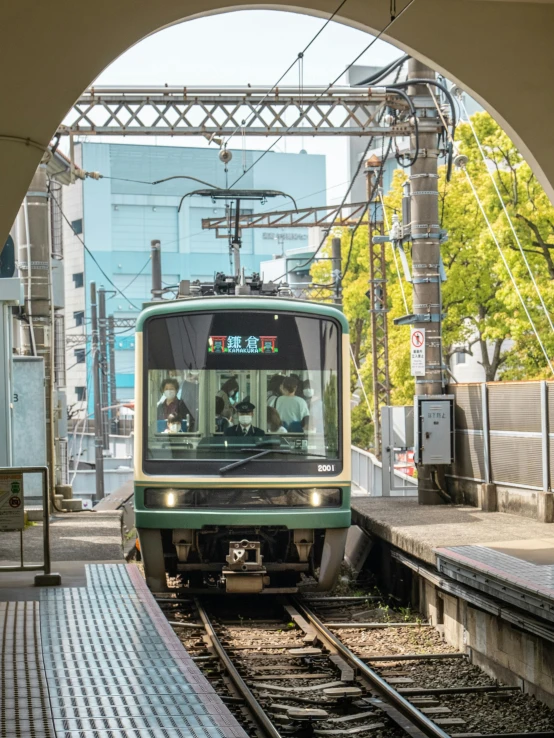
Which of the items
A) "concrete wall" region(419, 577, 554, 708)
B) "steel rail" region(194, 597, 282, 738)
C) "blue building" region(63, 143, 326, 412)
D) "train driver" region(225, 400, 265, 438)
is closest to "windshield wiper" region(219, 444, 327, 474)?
"train driver" region(225, 400, 265, 438)

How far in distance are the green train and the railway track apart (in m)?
0.56

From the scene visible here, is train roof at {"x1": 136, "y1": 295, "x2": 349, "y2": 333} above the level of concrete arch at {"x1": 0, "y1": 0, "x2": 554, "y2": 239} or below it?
below

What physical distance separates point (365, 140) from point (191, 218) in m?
12.3

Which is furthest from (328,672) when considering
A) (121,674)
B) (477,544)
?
(121,674)

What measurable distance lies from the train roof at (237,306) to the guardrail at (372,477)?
686cm

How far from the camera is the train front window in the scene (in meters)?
11.5

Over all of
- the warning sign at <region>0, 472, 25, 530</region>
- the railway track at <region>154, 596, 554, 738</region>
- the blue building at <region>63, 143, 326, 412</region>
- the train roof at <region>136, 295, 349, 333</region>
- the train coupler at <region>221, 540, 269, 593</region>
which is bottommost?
the railway track at <region>154, 596, 554, 738</region>

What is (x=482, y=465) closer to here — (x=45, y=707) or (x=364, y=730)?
(x=364, y=730)

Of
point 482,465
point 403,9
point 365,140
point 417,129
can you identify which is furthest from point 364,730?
point 365,140

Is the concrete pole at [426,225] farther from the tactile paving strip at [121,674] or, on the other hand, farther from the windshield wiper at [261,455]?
the tactile paving strip at [121,674]

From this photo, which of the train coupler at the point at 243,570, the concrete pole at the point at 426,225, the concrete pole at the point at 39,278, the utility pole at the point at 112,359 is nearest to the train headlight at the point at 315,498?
the train coupler at the point at 243,570

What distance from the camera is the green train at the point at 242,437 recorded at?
11.4 m

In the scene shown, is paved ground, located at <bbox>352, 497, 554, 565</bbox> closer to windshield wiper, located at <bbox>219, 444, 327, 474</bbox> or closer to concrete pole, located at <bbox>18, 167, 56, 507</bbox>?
windshield wiper, located at <bbox>219, 444, 327, 474</bbox>

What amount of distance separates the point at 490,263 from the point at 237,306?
17638mm
